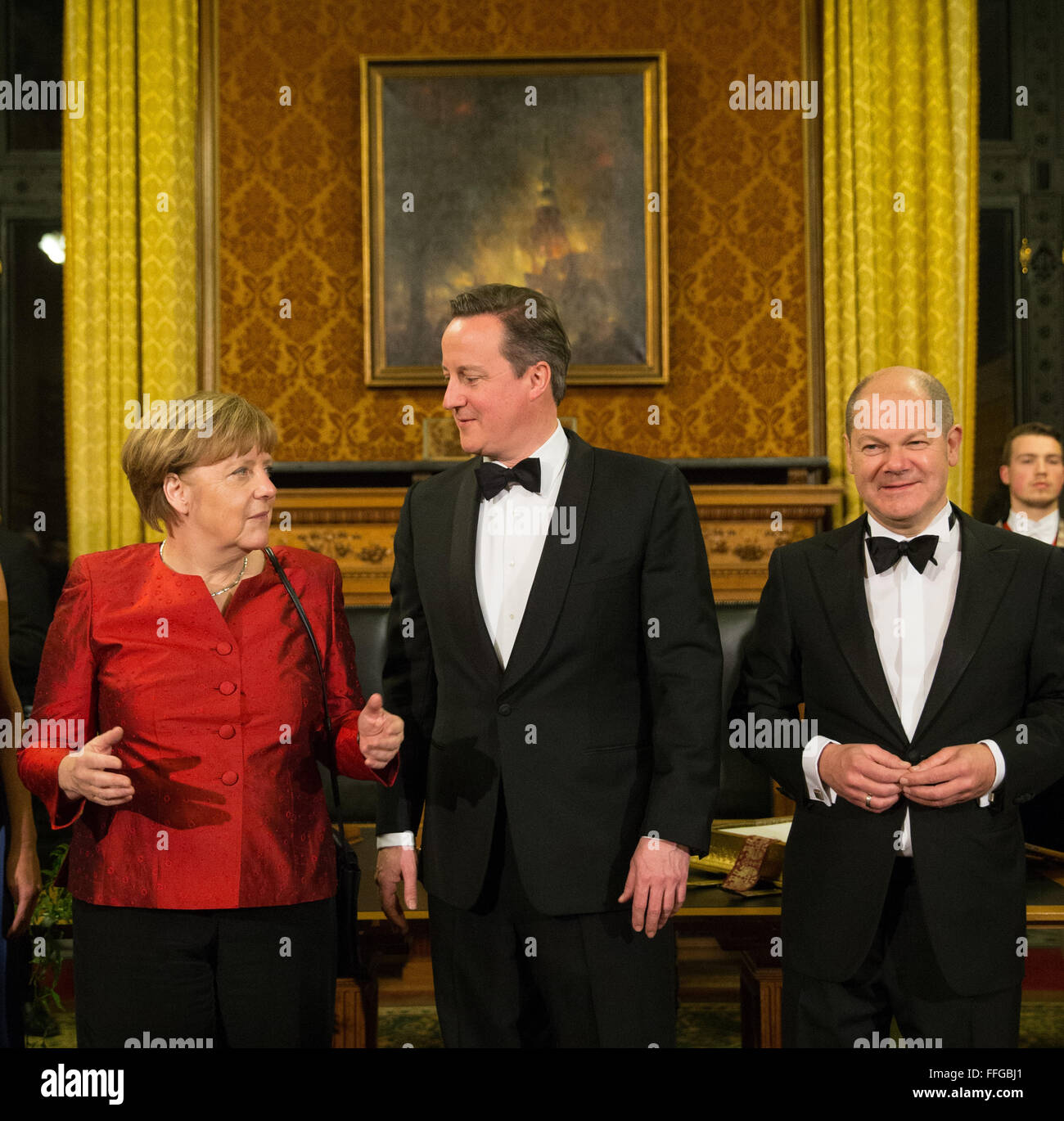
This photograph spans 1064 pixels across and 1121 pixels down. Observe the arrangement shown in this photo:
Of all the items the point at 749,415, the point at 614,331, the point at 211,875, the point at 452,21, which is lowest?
the point at 211,875

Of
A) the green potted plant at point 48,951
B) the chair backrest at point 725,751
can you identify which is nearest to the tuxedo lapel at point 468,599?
the green potted plant at point 48,951

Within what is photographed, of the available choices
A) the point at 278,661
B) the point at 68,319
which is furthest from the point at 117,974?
the point at 68,319

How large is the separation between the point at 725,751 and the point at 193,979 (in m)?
1.96

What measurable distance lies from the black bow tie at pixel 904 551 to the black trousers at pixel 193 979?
116 cm

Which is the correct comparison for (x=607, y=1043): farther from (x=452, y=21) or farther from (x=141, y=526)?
(x=452, y=21)

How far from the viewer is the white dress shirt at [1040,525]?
420 centimetres

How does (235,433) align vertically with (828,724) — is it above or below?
above

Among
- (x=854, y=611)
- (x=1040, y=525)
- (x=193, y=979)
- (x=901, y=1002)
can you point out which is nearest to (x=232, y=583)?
(x=193, y=979)

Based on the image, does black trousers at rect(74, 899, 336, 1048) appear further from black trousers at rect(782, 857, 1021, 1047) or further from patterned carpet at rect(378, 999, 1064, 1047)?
patterned carpet at rect(378, 999, 1064, 1047)

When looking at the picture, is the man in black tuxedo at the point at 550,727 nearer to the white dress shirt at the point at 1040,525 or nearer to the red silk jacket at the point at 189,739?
the red silk jacket at the point at 189,739

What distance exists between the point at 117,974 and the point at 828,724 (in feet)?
4.06

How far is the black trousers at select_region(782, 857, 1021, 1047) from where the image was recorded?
72.7 inches

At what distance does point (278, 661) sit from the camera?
1870 millimetres

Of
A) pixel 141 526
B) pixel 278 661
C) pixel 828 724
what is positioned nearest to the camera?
pixel 278 661
